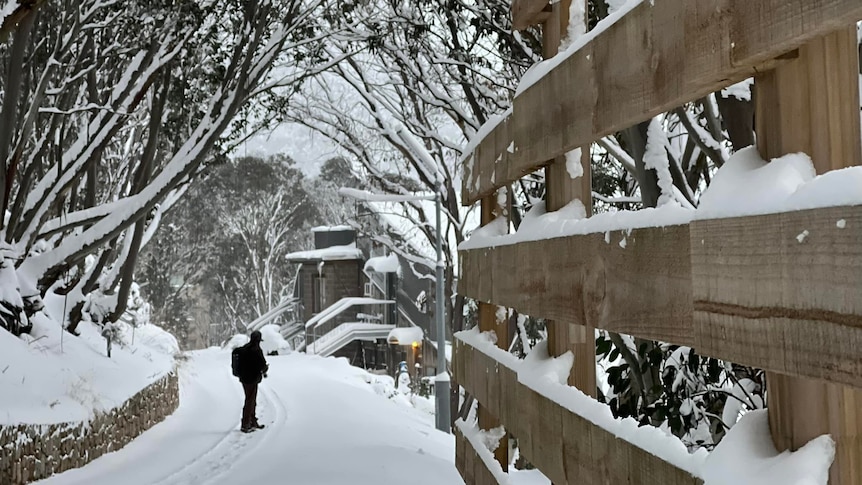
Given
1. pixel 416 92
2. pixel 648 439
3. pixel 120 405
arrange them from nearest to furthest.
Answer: pixel 648 439 → pixel 120 405 → pixel 416 92

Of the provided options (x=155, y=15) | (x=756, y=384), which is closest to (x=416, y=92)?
(x=155, y=15)

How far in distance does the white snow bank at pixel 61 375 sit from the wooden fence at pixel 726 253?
868cm

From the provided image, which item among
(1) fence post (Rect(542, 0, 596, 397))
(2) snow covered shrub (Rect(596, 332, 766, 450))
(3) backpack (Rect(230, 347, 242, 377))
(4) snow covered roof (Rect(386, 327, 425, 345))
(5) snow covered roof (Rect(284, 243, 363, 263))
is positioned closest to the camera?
(1) fence post (Rect(542, 0, 596, 397))

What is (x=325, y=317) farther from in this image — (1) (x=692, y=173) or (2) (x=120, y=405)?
(1) (x=692, y=173)

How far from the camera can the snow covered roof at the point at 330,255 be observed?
160 feet

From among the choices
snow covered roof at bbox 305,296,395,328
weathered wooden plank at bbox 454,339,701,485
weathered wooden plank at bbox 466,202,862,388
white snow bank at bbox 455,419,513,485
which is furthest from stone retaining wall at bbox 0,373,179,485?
snow covered roof at bbox 305,296,395,328

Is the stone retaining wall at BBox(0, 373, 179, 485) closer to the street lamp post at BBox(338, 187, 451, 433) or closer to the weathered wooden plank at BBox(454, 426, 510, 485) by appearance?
the street lamp post at BBox(338, 187, 451, 433)

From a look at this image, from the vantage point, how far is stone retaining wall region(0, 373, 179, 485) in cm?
929

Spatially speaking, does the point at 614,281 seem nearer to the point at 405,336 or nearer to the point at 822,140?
the point at 822,140

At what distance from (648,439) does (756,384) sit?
249 centimetres

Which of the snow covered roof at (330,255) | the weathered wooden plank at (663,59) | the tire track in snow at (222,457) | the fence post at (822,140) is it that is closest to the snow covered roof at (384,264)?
the snow covered roof at (330,255)

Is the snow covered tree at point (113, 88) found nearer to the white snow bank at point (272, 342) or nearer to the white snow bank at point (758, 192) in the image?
the white snow bank at point (758, 192)

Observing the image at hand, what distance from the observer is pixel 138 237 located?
15.8 meters

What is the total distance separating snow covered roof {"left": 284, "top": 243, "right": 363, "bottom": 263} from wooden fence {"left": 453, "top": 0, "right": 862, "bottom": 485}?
46.7 metres
